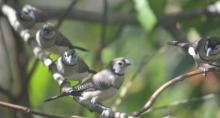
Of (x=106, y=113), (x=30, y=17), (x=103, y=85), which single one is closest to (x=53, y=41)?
(x=30, y=17)

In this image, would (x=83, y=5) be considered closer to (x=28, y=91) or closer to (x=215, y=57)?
(x=28, y=91)

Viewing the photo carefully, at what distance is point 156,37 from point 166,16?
1.78ft

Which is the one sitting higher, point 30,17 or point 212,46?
point 30,17

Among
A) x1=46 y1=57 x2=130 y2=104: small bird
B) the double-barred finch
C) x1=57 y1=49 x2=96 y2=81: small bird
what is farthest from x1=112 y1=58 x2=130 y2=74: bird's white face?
the double-barred finch

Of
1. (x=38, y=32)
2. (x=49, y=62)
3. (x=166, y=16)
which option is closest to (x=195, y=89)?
(x=166, y=16)

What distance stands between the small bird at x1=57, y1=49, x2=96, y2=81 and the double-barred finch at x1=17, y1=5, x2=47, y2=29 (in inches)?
18.5

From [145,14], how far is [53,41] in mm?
505

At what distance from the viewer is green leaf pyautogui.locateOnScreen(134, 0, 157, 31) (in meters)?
3.95

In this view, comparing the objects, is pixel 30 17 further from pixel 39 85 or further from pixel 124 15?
pixel 124 15

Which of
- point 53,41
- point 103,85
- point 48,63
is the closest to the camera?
point 48,63

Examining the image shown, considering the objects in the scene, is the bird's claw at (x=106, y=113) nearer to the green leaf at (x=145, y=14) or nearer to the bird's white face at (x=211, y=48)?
the bird's white face at (x=211, y=48)

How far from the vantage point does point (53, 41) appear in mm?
3867

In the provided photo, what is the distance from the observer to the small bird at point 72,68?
3.39 m

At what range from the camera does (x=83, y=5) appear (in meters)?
7.02
